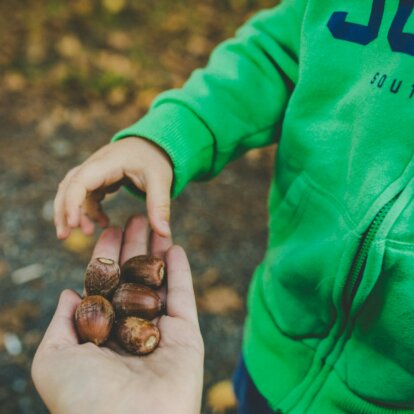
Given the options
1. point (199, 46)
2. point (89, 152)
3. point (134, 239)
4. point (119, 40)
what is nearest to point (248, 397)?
point (134, 239)

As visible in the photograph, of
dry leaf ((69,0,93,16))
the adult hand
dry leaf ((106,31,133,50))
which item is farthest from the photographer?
dry leaf ((69,0,93,16))

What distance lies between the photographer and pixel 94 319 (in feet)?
4.12

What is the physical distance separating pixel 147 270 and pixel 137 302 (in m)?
0.10

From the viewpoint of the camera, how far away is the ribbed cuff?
1.36 metres

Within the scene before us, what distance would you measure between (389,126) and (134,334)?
31.8 inches

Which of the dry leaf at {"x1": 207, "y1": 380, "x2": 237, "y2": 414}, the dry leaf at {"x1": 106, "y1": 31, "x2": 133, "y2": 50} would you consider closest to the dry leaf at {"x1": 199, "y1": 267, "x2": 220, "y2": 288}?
the dry leaf at {"x1": 207, "y1": 380, "x2": 237, "y2": 414}

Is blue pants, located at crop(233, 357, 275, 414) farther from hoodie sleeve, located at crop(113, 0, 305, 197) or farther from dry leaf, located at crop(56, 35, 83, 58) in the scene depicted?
dry leaf, located at crop(56, 35, 83, 58)

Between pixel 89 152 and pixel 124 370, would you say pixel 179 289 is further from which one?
→ pixel 89 152

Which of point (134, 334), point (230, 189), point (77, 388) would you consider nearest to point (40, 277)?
Answer: point (230, 189)

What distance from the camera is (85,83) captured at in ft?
12.4

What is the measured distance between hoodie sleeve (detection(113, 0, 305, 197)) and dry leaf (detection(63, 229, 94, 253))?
4.87ft

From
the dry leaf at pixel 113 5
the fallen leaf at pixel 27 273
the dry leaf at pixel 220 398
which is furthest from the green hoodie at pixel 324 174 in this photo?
the dry leaf at pixel 113 5

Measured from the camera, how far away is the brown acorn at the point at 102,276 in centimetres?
140

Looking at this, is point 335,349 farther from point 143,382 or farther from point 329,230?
point 143,382
